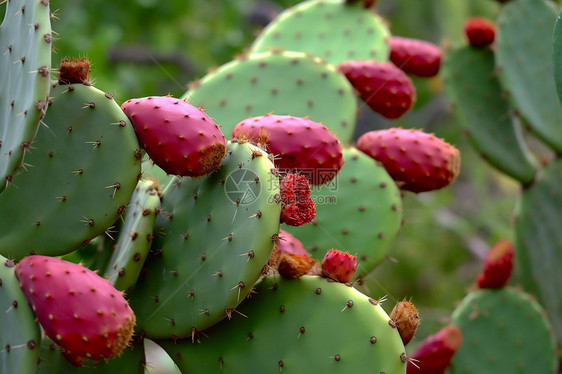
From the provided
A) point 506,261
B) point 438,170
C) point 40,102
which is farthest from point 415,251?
point 40,102

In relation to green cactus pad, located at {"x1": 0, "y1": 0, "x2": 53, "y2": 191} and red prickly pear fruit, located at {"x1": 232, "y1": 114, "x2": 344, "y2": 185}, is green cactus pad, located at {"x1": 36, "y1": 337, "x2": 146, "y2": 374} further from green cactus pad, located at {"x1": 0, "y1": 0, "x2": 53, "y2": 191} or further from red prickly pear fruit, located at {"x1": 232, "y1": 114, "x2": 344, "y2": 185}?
red prickly pear fruit, located at {"x1": 232, "y1": 114, "x2": 344, "y2": 185}

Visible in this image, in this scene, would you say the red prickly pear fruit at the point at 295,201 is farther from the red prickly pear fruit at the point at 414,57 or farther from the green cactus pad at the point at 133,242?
the red prickly pear fruit at the point at 414,57

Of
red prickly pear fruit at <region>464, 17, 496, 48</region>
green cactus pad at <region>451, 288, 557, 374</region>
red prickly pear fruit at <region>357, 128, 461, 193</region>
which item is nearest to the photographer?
red prickly pear fruit at <region>357, 128, 461, 193</region>

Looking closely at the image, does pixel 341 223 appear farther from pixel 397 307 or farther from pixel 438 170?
pixel 397 307

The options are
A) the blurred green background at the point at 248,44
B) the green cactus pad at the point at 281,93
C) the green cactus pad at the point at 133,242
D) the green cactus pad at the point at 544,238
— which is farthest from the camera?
the blurred green background at the point at 248,44

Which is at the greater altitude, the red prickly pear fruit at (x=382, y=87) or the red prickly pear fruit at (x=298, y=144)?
the red prickly pear fruit at (x=298, y=144)

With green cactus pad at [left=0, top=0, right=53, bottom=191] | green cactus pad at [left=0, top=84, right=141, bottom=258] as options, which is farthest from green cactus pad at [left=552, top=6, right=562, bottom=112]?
green cactus pad at [left=0, top=0, right=53, bottom=191]

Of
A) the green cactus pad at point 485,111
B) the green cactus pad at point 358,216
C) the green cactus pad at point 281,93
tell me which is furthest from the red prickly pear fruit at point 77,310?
the green cactus pad at point 485,111
